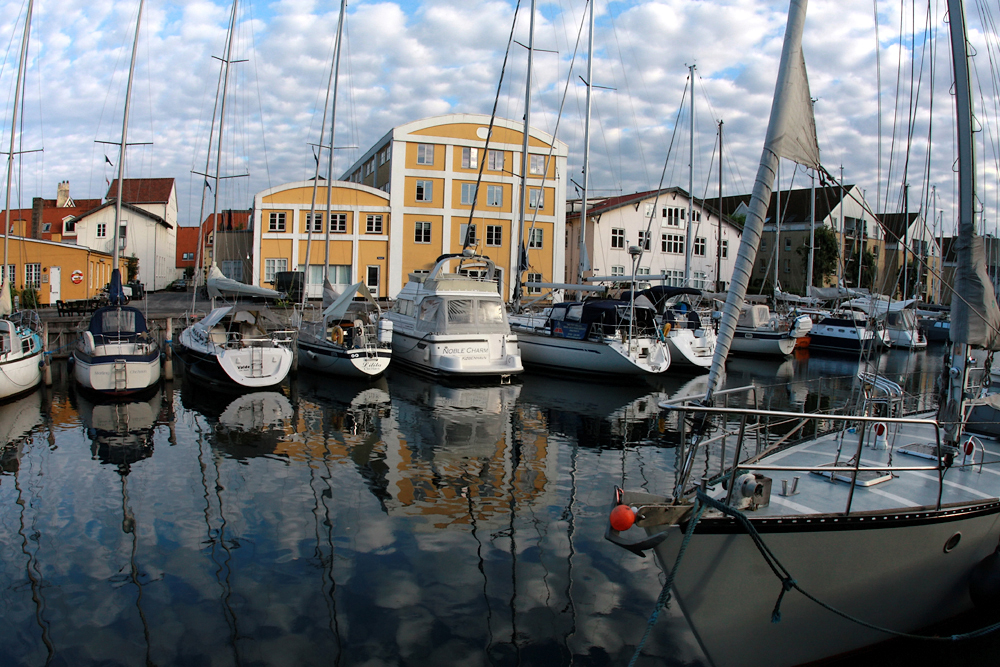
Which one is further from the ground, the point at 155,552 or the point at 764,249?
the point at 764,249

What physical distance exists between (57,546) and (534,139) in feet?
131

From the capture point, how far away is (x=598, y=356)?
74.1 feet

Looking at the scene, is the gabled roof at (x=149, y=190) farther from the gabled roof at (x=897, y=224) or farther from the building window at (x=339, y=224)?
the gabled roof at (x=897, y=224)

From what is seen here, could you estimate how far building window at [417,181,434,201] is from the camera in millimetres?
42625

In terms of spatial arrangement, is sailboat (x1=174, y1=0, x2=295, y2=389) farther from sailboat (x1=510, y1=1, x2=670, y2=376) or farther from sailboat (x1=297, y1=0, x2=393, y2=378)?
sailboat (x1=510, y1=1, x2=670, y2=376)

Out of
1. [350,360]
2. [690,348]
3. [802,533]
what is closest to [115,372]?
[350,360]

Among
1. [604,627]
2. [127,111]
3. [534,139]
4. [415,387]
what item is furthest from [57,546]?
[534,139]

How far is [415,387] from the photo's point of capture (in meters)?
20.5

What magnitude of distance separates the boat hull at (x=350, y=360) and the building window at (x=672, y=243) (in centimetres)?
3094

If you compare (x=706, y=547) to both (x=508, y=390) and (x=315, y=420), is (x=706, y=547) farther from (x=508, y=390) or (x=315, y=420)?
(x=508, y=390)

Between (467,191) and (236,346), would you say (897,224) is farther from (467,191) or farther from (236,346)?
(236,346)

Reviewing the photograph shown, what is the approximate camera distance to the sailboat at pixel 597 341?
72.7ft

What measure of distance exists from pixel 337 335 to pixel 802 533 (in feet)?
60.6

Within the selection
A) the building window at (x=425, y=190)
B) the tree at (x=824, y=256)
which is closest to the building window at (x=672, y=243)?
the tree at (x=824, y=256)
